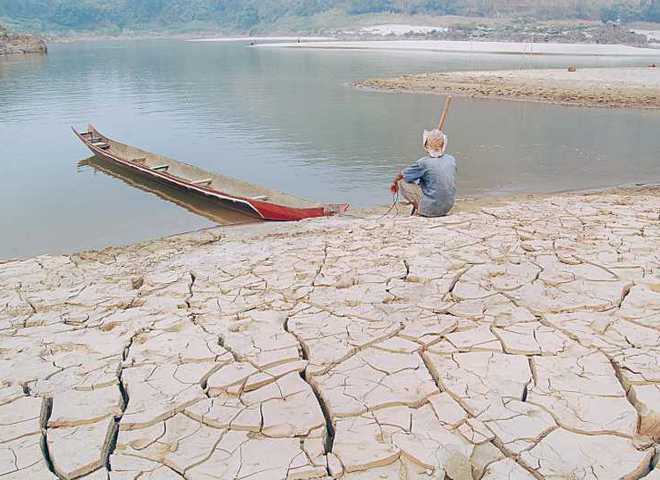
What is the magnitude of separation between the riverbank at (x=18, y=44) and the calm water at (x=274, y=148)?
39370mm

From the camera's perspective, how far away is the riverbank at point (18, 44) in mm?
58412

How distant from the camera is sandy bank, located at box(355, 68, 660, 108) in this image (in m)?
21.1

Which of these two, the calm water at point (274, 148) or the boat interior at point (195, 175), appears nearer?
the boat interior at point (195, 175)

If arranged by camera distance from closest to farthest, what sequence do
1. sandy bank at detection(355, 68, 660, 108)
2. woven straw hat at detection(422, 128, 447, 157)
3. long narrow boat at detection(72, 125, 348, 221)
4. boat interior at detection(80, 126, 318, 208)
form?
woven straw hat at detection(422, 128, 447, 157) → long narrow boat at detection(72, 125, 348, 221) → boat interior at detection(80, 126, 318, 208) → sandy bank at detection(355, 68, 660, 108)

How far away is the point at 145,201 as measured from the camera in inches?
396

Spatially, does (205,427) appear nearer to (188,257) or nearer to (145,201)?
(188,257)

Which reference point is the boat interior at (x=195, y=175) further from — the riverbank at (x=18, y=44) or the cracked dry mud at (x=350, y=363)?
the riverbank at (x=18, y=44)

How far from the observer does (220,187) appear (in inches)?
386

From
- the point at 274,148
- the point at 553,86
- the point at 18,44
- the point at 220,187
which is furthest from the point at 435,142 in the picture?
the point at 18,44

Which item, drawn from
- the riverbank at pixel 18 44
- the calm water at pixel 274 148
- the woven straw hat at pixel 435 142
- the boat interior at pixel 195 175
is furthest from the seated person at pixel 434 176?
the riverbank at pixel 18 44

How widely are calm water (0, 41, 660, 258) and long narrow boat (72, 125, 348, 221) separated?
402 millimetres

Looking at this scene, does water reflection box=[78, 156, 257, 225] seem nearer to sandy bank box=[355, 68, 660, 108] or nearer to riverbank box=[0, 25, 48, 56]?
sandy bank box=[355, 68, 660, 108]

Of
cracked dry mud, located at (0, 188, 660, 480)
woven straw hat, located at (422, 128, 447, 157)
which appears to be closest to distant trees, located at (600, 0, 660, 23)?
woven straw hat, located at (422, 128, 447, 157)

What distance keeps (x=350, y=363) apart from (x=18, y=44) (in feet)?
234
